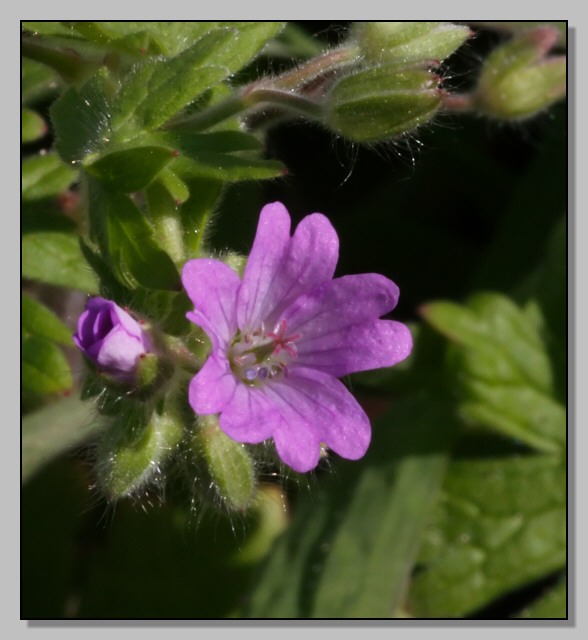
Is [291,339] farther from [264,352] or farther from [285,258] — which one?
[285,258]

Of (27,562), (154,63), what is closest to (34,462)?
(27,562)

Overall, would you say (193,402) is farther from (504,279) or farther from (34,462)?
(504,279)

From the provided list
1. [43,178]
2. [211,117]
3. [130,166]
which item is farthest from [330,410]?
[43,178]

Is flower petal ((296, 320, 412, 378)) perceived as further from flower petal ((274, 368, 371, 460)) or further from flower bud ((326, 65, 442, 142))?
flower bud ((326, 65, 442, 142))

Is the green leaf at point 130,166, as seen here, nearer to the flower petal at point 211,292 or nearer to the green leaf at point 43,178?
the flower petal at point 211,292

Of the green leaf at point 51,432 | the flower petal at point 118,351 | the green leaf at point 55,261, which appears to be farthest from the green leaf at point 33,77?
the flower petal at point 118,351
